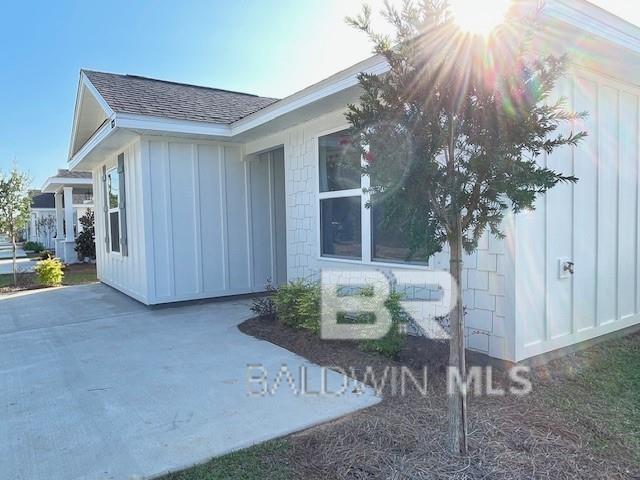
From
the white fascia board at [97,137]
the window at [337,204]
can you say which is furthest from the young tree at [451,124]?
the white fascia board at [97,137]

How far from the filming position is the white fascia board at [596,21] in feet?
11.3

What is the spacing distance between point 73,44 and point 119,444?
12.5 m

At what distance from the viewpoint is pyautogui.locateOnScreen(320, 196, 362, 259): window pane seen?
18.7 feet

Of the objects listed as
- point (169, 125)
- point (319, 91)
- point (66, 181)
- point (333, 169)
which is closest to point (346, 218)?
point (333, 169)

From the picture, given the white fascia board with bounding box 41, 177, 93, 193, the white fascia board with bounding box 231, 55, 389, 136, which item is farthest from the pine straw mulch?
the white fascia board with bounding box 41, 177, 93, 193

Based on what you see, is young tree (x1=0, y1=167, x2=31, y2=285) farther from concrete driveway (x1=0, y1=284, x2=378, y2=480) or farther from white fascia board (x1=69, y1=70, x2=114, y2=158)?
concrete driveway (x1=0, y1=284, x2=378, y2=480)

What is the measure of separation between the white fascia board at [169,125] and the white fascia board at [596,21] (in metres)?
5.24

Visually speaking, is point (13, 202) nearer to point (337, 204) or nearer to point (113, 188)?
point (113, 188)

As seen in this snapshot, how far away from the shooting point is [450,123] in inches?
89.6

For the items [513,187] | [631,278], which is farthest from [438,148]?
[631,278]

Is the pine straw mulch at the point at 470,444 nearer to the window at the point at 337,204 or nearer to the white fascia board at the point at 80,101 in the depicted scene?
the window at the point at 337,204

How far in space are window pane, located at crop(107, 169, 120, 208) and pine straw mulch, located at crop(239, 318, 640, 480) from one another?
7.57 m

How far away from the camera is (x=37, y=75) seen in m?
15.4

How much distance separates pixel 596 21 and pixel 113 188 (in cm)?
877
